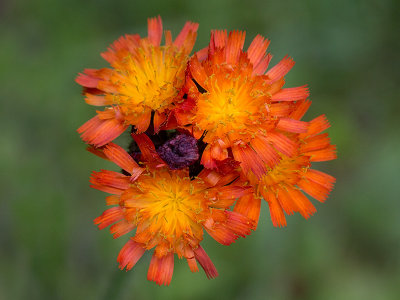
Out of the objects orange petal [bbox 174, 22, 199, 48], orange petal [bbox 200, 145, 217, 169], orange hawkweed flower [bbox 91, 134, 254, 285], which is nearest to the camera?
orange petal [bbox 200, 145, 217, 169]

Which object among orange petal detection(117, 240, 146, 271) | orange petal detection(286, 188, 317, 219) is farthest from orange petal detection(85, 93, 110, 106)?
orange petal detection(286, 188, 317, 219)

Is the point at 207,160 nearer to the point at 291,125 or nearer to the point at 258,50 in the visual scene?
the point at 291,125

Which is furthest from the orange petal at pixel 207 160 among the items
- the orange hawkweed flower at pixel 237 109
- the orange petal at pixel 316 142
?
the orange petal at pixel 316 142

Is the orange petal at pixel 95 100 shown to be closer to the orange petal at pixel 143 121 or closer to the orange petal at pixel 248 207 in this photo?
the orange petal at pixel 143 121

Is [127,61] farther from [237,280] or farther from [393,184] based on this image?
[393,184]

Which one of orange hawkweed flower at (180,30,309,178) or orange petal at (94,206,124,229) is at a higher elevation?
orange hawkweed flower at (180,30,309,178)

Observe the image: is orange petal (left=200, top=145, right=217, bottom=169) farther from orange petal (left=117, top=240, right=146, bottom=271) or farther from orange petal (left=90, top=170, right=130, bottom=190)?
orange petal (left=117, top=240, right=146, bottom=271)

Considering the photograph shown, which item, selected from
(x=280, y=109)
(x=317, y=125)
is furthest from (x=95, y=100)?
(x=317, y=125)
